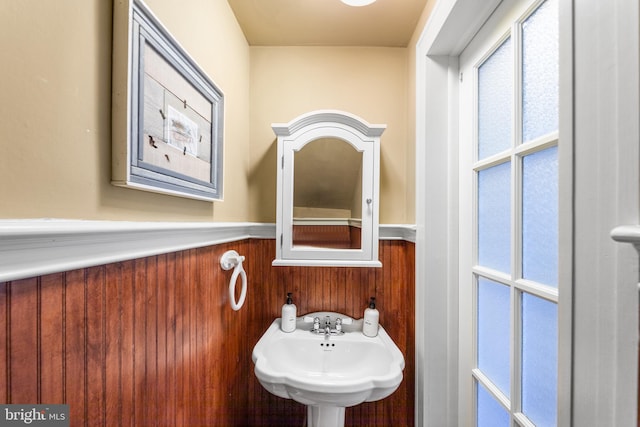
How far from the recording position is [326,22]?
128cm

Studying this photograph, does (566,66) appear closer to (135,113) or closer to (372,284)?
(135,113)

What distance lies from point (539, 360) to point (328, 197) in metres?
0.91

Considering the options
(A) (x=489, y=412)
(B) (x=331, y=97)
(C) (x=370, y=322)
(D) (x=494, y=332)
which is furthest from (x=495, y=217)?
(B) (x=331, y=97)

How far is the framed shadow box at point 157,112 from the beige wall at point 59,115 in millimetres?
28

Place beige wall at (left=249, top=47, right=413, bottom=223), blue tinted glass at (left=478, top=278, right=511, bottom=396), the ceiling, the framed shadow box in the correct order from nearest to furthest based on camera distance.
A: the framed shadow box < blue tinted glass at (left=478, top=278, right=511, bottom=396) < the ceiling < beige wall at (left=249, top=47, right=413, bottom=223)

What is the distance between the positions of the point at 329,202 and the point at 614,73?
0.97m

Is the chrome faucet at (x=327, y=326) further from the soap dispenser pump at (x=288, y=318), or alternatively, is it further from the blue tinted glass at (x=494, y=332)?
the blue tinted glass at (x=494, y=332)

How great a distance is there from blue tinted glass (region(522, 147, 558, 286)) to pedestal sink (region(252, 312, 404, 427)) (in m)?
0.61

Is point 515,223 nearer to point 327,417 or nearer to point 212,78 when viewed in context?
point 327,417

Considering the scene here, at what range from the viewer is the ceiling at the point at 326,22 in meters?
1.18

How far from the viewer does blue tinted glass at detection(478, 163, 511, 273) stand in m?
0.80

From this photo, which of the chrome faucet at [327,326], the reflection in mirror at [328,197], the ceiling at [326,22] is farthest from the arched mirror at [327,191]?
the ceiling at [326,22]

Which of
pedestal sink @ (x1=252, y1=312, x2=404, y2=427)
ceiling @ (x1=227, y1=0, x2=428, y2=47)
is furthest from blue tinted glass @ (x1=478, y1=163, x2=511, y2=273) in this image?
ceiling @ (x1=227, y1=0, x2=428, y2=47)

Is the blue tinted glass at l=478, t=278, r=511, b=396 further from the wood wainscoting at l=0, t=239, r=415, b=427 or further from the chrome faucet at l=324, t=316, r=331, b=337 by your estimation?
the chrome faucet at l=324, t=316, r=331, b=337
